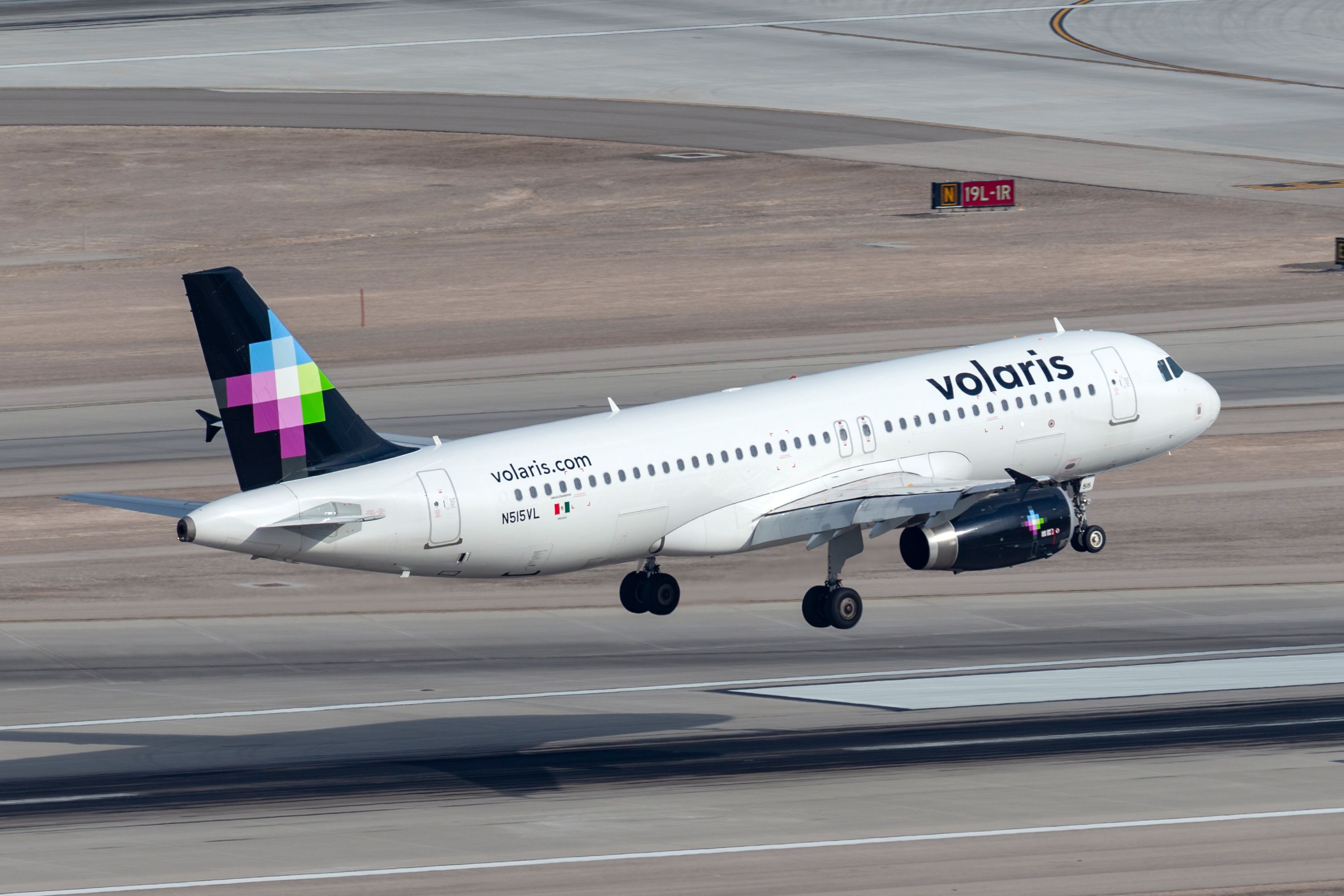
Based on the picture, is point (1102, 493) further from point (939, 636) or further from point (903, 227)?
point (903, 227)

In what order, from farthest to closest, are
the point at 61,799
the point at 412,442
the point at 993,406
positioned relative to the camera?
the point at 993,406 → the point at 412,442 → the point at 61,799

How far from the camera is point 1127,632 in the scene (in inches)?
2640

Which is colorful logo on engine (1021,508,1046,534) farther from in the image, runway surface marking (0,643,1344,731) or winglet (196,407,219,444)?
winglet (196,407,219,444)

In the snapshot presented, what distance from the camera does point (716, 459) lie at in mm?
55844

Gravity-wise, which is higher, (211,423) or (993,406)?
(211,423)

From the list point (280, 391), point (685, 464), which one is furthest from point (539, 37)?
point (280, 391)

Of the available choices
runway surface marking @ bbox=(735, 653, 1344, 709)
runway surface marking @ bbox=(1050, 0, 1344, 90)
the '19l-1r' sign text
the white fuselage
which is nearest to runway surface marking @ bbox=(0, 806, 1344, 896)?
the white fuselage

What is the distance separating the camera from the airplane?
5025cm

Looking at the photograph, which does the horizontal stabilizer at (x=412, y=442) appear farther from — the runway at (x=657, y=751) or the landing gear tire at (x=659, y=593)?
the runway at (x=657, y=751)

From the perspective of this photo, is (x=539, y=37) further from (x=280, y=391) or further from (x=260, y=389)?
(x=260, y=389)

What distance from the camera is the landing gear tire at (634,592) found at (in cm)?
5806

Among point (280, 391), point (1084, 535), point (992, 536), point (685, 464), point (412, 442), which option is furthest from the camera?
point (1084, 535)

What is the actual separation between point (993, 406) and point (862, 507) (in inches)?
241

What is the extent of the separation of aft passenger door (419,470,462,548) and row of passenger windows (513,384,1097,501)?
1.64m
